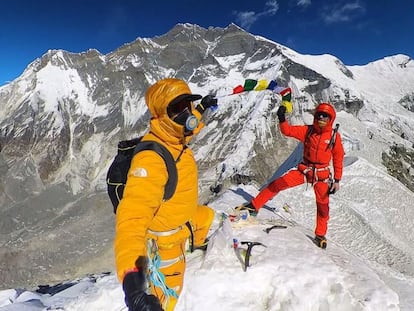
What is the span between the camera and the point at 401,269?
12.0m

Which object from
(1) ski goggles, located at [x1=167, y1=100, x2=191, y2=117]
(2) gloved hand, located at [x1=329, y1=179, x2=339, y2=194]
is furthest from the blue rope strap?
(2) gloved hand, located at [x1=329, y1=179, x2=339, y2=194]

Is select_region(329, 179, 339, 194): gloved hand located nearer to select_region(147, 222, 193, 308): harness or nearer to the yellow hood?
select_region(147, 222, 193, 308): harness

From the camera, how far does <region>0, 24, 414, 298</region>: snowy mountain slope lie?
76.2m

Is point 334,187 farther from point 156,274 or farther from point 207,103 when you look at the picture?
point 156,274

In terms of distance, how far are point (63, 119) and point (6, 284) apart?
2812 inches

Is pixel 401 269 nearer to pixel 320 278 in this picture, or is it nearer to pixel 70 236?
pixel 320 278

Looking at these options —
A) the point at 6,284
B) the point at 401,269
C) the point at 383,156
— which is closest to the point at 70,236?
the point at 6,284

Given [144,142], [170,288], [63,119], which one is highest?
[63,119]

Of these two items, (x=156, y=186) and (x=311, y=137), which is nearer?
(x=156, y=186)

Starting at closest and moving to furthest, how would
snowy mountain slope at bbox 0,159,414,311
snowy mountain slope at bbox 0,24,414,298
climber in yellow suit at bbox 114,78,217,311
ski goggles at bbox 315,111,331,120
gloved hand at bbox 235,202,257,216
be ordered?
climber in yellow suit at bbox 114,78,217,311 < snowy mountain slope at bbox 0,159,414,311 < ski goggles at bbox 315,111,331,120 < gloved hand at bbox 235,202,257,216 < snowy mountain slope at bbox 0,24,414,298

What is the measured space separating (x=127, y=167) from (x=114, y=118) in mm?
122380

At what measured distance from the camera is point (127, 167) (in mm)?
4082

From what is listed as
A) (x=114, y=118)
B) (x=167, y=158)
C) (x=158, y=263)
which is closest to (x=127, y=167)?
(x=167, y=158)

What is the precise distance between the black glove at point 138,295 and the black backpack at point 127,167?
1.01m
